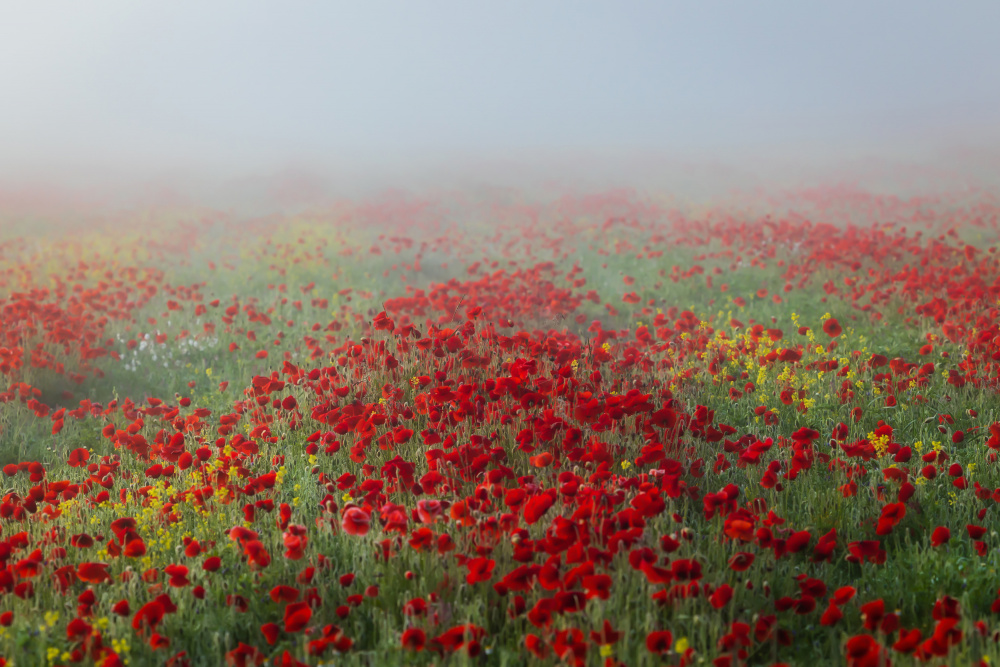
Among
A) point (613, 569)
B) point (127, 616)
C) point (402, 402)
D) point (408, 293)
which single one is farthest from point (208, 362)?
point (613, 569)

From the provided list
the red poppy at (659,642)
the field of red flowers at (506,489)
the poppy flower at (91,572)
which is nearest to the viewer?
the red poppy at (659,642)

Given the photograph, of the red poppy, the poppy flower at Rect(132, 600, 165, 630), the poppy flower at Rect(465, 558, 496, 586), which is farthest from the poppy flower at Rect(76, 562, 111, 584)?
the red poppy

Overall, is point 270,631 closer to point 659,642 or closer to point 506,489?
point 659,642

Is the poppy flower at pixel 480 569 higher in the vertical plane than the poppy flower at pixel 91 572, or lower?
higher

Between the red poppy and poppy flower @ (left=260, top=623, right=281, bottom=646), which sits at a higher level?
the red poppy

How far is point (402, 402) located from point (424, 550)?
2205 millimetres

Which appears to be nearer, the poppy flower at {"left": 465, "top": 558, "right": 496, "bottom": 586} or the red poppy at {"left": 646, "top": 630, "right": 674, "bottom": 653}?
the red poppy at {"left": 646, "top": 630, "right": 674, "bottom": 653}

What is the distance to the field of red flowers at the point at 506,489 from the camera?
8.71 ft

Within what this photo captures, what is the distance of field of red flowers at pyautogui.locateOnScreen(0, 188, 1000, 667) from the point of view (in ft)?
8.71

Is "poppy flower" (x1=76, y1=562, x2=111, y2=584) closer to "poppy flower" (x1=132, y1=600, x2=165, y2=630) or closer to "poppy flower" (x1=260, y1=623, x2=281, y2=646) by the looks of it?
"poppy flower" (x1=132, y1=600, x2=165, y2=630)

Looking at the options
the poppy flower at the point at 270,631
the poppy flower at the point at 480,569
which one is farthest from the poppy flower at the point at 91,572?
the poppy flower at the point at 480,569

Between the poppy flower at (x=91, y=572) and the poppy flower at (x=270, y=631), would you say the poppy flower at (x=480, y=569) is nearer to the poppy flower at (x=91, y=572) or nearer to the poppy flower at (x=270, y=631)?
the poppy flower at (x=270, y=631)

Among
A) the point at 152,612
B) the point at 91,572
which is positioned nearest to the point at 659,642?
the point at 152,612

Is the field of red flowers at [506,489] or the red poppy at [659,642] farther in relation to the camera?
the field of red flowers at [506,489]
